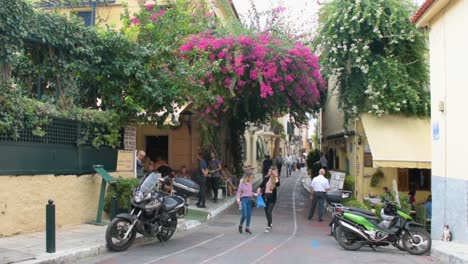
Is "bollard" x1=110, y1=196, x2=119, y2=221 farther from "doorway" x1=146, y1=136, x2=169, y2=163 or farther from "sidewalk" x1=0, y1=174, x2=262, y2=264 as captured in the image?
"doorway" x1=146, y1=136, x2=169, y2=163

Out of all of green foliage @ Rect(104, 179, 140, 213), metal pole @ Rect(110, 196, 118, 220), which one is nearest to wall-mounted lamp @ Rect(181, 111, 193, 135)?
green foliage @ Rect(104, 179, 140, 213)

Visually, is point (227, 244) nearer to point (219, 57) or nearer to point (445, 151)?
point (445, 151)

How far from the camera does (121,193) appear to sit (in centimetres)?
1217

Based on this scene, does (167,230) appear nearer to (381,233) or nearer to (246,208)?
(246,208)

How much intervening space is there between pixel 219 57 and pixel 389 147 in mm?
6506

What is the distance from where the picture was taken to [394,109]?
54.7 feet

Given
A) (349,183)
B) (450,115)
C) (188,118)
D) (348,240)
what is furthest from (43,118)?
(349,183)

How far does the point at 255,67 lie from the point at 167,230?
8.38m

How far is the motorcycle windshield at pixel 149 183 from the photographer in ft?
31.7

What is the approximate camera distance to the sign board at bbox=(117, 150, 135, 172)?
44.0 ft

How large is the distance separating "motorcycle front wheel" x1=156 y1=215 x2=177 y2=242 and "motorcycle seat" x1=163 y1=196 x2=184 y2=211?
26 centimetres

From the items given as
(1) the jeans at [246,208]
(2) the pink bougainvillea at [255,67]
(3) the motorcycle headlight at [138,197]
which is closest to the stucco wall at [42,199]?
(3) the motorcycle headlight at [138,197]

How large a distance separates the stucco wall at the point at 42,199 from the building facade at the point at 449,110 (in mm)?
8556

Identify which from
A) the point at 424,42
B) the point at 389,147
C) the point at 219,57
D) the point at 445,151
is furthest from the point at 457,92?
the point at 219,57
